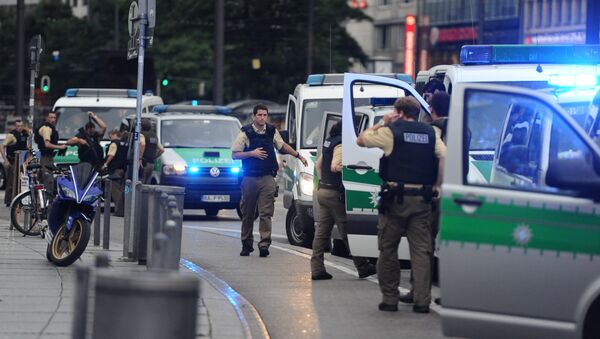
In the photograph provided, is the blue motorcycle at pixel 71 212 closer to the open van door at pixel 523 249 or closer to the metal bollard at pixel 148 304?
the open van door at pixel 523 249

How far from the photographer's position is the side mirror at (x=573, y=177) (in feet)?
25.0

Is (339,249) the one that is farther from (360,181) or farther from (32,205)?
(360,181)

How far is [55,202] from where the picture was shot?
1473cm

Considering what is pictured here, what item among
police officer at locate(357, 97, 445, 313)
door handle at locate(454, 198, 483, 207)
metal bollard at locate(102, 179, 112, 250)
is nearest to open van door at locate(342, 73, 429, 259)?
police officer at locate(357, 97, 445, 313)

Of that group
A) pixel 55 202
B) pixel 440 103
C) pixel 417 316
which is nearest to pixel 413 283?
pixel 417 316

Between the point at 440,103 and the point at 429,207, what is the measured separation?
4.24 ft

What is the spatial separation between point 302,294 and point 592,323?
5100 millimetres

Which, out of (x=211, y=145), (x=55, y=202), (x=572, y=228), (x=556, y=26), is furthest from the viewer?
(x=556, y=26)

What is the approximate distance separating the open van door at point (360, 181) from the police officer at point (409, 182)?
1.51m

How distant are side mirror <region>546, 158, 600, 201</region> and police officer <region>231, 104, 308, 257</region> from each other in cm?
846

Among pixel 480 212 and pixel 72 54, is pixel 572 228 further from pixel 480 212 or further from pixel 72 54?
pixel 72 54

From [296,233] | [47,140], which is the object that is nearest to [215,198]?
[47,140]

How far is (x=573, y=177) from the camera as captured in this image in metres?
7.61

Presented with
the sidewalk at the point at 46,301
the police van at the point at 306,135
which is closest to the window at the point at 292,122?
the police van at the point at 306,135
